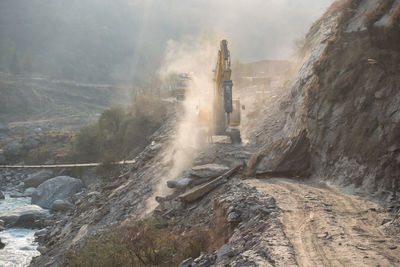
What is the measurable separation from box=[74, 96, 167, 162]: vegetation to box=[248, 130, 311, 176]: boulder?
22407mm

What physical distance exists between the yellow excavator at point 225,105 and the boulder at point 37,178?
909 inches

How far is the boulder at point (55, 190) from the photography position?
2782 cm

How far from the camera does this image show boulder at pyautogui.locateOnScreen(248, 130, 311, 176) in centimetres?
1130

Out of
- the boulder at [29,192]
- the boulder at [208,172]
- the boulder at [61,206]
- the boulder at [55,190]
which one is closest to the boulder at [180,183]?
the boulder at [208,172]

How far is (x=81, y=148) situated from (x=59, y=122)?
36472 mm

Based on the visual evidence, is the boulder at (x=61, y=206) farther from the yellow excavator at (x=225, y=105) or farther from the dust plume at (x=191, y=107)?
the yellow excavator at (x=225, y=105)

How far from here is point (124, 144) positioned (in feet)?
119

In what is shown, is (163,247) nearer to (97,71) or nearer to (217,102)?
(217,102)

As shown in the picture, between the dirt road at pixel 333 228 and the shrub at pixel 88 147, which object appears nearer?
the dirt road at pixel 333 228

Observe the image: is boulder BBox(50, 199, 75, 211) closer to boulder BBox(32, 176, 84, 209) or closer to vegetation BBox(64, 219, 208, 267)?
boulder BBox(32, 176, 84, 209)

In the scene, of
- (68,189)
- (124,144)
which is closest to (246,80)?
(124,144)

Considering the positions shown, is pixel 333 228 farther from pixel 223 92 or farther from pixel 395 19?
pixel 223 92

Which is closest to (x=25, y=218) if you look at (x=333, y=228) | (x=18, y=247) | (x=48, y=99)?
(x=18, y=247)

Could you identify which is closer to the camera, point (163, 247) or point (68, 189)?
point (163, 247)
